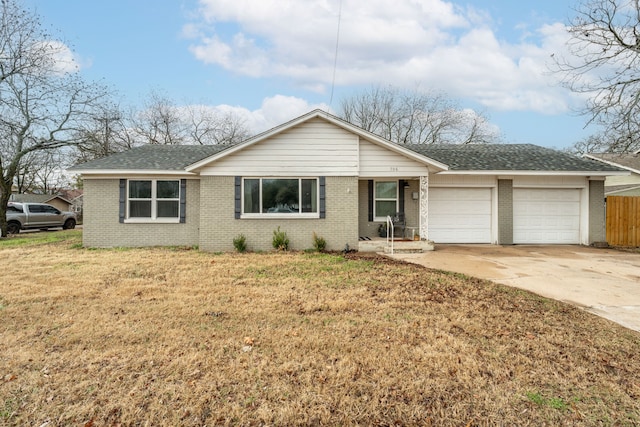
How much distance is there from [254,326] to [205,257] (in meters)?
6.10

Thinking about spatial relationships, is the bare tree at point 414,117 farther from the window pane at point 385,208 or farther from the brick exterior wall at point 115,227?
the brick exterior wall at point 115,227

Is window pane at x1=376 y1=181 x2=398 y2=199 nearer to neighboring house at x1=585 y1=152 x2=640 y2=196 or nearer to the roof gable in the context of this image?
the roof gable

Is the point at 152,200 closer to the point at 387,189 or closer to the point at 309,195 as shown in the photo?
the point at 309,195

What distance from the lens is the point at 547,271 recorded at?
8266mm

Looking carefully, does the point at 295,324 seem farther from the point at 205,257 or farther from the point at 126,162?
the point at 126,162

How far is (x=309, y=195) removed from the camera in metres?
11.5

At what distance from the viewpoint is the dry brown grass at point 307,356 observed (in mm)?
2844

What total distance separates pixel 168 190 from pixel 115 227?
2.28 meters

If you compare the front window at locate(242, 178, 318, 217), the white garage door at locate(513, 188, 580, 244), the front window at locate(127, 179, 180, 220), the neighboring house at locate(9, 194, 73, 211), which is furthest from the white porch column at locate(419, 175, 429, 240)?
the neighboring house at locate(9, 194, 73, 211)

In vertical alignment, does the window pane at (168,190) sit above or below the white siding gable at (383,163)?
below

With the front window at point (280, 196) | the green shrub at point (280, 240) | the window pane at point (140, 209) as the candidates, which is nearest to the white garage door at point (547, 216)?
the front window at point (280, 196)

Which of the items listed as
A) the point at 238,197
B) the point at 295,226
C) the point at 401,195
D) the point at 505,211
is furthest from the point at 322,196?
the point at 505,211

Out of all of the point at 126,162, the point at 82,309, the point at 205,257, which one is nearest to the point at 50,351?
the point at 82,309

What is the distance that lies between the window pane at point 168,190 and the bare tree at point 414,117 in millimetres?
21409
